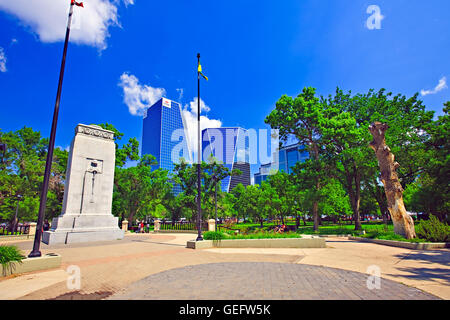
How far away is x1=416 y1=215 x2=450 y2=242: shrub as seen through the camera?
1245 centimetres

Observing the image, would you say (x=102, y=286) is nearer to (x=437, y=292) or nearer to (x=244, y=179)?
(x=437, y=292)

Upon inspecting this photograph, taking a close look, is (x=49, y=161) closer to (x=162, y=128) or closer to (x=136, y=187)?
(x=136, y=187)

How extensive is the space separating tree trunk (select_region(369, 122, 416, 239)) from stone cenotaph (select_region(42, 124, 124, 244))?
21.3m

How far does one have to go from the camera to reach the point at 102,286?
5688 millimetres

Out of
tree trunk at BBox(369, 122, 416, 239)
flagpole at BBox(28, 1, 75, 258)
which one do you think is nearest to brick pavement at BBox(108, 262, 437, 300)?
flagpole at BBox(28, 1, 75, 258)

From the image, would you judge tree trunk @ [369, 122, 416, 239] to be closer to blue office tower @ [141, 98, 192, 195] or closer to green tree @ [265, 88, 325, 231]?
green tree @ [265, 88, 325, 231]

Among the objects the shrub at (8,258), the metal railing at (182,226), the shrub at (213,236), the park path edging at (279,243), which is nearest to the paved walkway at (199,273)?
the shrub at (8,258)

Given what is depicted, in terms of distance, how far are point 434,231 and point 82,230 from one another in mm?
23934

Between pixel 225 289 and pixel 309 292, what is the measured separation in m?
1.93

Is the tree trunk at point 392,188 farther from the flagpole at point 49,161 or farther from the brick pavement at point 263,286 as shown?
the flagpole at point 49,161

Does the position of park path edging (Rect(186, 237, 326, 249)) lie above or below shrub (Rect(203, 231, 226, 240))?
below

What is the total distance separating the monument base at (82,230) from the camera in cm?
1615

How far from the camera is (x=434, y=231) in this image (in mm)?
12789

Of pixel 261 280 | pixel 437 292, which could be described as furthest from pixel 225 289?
pixel 437 292
